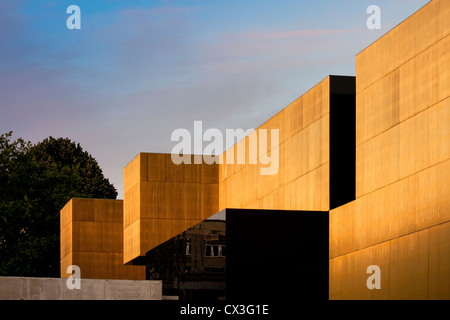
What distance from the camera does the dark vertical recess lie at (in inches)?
1145

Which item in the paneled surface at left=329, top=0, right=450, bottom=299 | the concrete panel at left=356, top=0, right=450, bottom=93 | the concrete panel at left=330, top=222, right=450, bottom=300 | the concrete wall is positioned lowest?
the concrete wall

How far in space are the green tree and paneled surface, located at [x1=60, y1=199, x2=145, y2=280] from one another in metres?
12.7

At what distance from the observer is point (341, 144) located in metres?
29.2

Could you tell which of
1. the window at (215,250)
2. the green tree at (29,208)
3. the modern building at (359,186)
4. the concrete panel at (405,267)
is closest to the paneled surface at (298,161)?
the modern building at (359,186)

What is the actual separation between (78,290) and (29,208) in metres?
27.0

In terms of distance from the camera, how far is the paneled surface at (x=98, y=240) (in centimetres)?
5034

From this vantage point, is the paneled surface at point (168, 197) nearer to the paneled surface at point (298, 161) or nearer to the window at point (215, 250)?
the paneled surface at point (298, 161)

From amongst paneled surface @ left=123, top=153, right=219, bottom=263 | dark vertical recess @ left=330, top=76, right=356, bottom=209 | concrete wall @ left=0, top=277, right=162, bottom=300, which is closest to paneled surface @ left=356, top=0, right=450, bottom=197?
dark vertical recess @ left=330, top=76, right=356, bottom=209

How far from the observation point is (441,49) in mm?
22062

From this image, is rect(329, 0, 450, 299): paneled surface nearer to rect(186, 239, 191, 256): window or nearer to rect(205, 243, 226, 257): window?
rect(205, 243, 226, 257): window

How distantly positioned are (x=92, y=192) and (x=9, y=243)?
1043 cm

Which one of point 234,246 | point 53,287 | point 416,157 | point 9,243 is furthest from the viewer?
point 9,243
